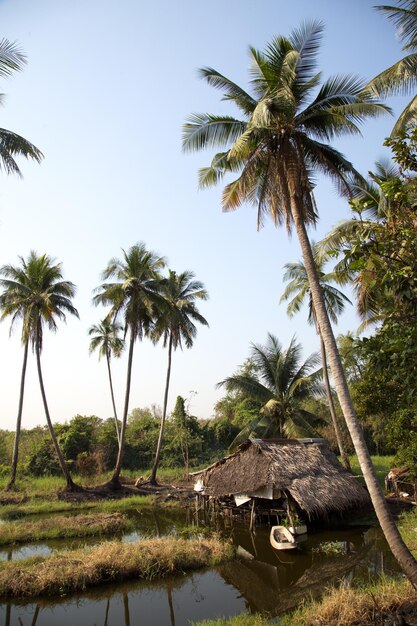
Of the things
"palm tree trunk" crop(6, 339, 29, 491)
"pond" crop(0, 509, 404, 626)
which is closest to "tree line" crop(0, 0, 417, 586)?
"pond" crop(0, 509, 404, 626)

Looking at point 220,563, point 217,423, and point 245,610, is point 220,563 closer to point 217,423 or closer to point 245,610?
point 245,610

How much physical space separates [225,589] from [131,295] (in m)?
16.6

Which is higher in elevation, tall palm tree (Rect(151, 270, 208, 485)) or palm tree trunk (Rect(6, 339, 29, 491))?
tall palm tree (Rect(151, 270, 208, 485))

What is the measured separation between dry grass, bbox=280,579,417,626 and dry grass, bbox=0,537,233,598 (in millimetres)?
4193

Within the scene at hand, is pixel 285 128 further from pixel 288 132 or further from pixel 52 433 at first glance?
pixel 52 433

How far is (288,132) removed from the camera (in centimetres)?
958

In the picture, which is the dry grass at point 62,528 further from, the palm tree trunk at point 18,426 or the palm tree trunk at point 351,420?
the palm tree trunk at point 351,420

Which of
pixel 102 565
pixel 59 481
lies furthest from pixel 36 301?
pixel 102 565

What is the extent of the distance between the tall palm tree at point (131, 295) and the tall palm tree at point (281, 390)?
5.81 m

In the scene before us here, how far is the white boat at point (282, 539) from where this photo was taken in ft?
41.4

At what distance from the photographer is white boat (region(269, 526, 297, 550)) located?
1263cm

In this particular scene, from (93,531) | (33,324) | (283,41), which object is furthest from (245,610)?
(33,324)

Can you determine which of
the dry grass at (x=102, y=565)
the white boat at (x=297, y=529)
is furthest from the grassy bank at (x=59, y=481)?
the white boat at (x=297, y=529)

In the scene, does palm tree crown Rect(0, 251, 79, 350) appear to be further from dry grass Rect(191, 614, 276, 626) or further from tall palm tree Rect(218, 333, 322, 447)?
dry grass Rect(191, 614, 276, 626)
